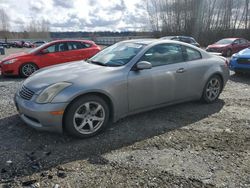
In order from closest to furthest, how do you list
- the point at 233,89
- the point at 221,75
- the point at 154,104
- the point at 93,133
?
1. the point at 93,133
2. the point at 154,104
3. the point at 221,75
4. the point at 233,89

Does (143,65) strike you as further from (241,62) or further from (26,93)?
(241,62)

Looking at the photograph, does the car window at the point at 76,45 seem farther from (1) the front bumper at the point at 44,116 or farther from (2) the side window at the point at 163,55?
(1) the front bumper at the point at 44,116

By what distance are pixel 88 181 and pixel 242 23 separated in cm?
4276

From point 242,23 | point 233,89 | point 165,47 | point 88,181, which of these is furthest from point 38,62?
point 242,23

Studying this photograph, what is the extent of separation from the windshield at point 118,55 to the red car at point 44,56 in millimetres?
4924

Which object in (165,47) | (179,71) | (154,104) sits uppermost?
(165,47)

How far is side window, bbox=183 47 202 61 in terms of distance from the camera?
16.9 feet

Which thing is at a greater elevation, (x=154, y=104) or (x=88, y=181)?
(x=154, y=104)

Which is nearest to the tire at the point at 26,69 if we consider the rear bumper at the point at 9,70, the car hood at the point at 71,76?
the rear bumper at the point at 9,70

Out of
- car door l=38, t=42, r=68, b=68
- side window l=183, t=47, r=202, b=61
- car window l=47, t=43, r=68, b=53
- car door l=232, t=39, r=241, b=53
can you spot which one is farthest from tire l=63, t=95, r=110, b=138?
car door l=232, t=39, r=241, b=53

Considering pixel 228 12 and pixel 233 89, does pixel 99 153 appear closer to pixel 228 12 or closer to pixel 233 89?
pixel 233 89

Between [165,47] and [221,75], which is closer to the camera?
[165,47]

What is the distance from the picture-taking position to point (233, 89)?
23.6 feet

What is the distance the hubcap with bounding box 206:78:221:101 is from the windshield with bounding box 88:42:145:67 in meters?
1.90
